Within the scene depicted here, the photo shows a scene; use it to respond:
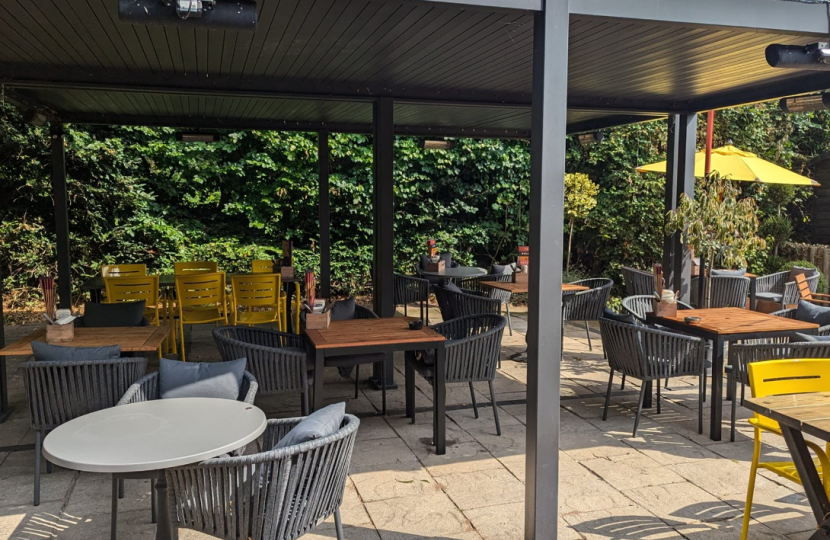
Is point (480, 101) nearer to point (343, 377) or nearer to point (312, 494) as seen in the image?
point (343, 377)

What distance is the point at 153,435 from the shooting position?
2.43m

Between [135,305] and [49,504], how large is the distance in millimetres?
1824

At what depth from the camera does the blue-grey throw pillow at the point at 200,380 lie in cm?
314

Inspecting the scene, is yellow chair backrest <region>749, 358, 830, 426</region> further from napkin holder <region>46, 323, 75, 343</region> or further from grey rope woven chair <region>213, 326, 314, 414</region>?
napkin holder <region>46, 323, 75, 343</region>

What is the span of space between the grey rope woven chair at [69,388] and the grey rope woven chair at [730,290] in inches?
235

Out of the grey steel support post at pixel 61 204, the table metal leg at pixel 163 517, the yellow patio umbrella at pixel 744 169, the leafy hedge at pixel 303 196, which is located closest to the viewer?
the table metal leg at pixel 163 517

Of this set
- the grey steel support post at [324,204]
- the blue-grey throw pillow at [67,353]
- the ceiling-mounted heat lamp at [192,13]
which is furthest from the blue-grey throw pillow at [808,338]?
the grey steel support post at [324,204]

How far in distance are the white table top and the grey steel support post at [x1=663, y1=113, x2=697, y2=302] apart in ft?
16.2

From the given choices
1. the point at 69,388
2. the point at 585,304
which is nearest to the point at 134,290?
the point at 69,388

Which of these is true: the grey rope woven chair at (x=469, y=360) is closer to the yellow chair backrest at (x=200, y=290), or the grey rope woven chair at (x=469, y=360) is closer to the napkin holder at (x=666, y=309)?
the napkin holder at (x=666, y=309)

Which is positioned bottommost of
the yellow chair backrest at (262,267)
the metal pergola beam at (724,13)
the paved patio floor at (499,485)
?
the paved patio floor at (499,485)

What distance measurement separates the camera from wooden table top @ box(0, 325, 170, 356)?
12.6ft

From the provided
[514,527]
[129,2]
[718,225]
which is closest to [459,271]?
[718,225]

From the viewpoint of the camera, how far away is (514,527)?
3021 millimetres
